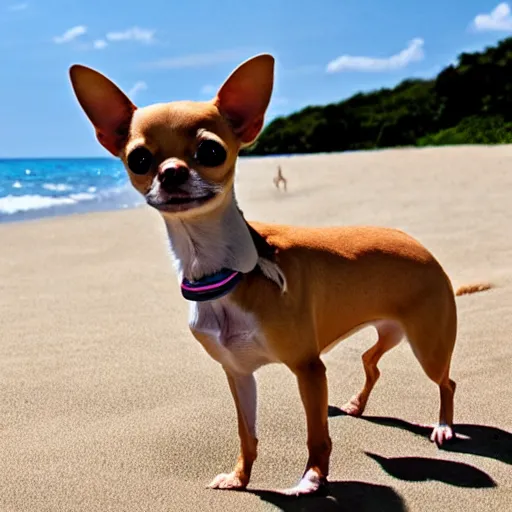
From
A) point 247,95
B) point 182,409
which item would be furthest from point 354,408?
point 247,95

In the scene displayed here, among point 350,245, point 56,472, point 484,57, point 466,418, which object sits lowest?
point 466,418

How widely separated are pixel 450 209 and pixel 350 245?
608cm

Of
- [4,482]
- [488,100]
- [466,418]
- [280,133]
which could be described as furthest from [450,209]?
[280,133]

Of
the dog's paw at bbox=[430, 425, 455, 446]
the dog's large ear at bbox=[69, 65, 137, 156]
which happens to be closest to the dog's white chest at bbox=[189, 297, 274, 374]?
the dog's large ear at bbox=[69, 65, 137, 156]

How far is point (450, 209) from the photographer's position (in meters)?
8.80

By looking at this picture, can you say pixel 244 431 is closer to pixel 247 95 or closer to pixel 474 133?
pixel 247 95

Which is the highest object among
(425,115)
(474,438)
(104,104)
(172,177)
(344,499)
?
(104,104)

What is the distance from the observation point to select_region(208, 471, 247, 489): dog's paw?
289 cm

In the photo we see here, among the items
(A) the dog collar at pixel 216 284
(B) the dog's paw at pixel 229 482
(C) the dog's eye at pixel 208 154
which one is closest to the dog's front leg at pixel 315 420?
(B) the dog's paw at pixel 229 482

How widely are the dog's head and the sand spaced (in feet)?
1.43

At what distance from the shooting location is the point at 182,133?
94.0 inches

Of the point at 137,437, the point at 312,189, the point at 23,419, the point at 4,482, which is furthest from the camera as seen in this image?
the point at 312,189

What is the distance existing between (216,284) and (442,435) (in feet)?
4.45

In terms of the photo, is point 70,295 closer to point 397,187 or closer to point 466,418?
point 466,418
